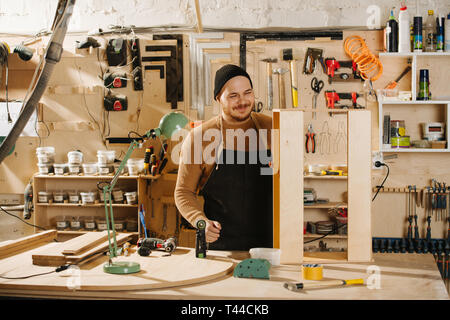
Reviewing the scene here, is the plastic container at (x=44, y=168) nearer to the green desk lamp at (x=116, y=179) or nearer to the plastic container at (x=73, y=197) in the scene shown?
the plastic container at (x=73, y=197)

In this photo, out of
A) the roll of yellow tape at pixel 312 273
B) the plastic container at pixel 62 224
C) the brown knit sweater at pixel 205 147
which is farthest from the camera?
the plastic container at pixel 62 224

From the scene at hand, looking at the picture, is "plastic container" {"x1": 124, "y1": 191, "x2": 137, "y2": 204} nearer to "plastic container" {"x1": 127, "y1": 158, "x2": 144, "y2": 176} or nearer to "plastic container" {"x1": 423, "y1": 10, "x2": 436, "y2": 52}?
"plastic container" {"x1": 127, "y1": 158, "x2": 144, "y2": 176}

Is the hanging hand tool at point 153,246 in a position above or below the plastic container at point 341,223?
above

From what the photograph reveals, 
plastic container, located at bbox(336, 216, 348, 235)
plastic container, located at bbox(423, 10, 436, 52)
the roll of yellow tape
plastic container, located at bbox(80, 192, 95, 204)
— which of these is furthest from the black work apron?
plastic container, located at bbox(423, 10, 436, 52)

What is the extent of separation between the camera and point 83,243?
7.75 feet

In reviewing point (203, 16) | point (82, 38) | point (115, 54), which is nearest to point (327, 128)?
point (203, 16)

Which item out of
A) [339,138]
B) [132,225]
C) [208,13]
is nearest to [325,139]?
[339,138]

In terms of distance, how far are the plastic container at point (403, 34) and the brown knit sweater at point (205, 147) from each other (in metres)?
2.08

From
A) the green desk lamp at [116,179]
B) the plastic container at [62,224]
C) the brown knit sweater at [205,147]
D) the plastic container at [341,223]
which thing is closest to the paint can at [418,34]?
the plastic container at [341,223]

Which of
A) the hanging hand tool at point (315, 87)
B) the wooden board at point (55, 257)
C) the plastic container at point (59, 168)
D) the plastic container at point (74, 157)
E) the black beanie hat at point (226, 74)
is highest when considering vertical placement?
the hanging hand tool at point (315, 87)

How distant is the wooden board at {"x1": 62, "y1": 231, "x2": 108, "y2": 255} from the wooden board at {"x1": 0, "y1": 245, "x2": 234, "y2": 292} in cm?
9

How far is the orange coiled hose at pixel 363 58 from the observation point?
15.1 feet

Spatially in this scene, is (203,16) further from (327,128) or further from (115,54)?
(327,128)

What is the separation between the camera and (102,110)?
494 centimetres
